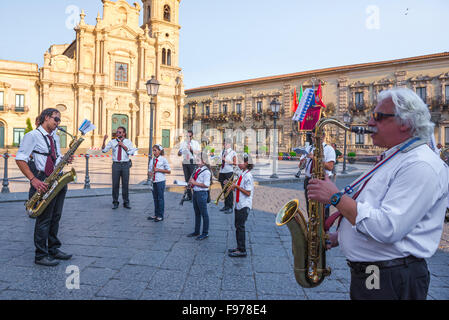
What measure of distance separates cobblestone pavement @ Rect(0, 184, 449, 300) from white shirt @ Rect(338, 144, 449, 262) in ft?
6.07

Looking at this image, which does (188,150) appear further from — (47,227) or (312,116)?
(312,116)

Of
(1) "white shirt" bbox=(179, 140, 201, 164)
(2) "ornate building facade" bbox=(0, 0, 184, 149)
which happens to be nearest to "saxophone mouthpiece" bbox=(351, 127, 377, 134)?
(1) "white shirt" bbox=(179, 140, 201, 164)

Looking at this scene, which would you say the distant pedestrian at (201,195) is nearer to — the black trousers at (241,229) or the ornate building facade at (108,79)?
the black trousers at (241,229)

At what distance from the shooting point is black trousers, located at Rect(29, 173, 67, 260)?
395 centimetres

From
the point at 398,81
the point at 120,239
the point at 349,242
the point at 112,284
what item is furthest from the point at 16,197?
the point at 398,81

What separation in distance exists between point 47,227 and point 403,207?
13.4 ft

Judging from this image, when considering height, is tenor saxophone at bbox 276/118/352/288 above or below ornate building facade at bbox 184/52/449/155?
below

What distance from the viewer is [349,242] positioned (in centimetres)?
174

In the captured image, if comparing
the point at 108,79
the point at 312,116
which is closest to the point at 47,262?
the point at 312,116

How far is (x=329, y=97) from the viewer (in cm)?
3741

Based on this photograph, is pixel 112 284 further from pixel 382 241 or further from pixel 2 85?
pixel 2 85

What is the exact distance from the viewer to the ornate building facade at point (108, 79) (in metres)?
33.8

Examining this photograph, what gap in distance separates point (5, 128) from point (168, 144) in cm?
1768

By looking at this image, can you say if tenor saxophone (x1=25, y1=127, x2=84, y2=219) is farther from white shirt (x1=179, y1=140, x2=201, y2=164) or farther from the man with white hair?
white shirt (x1=179, y1=140, x2=201, y2=164)
